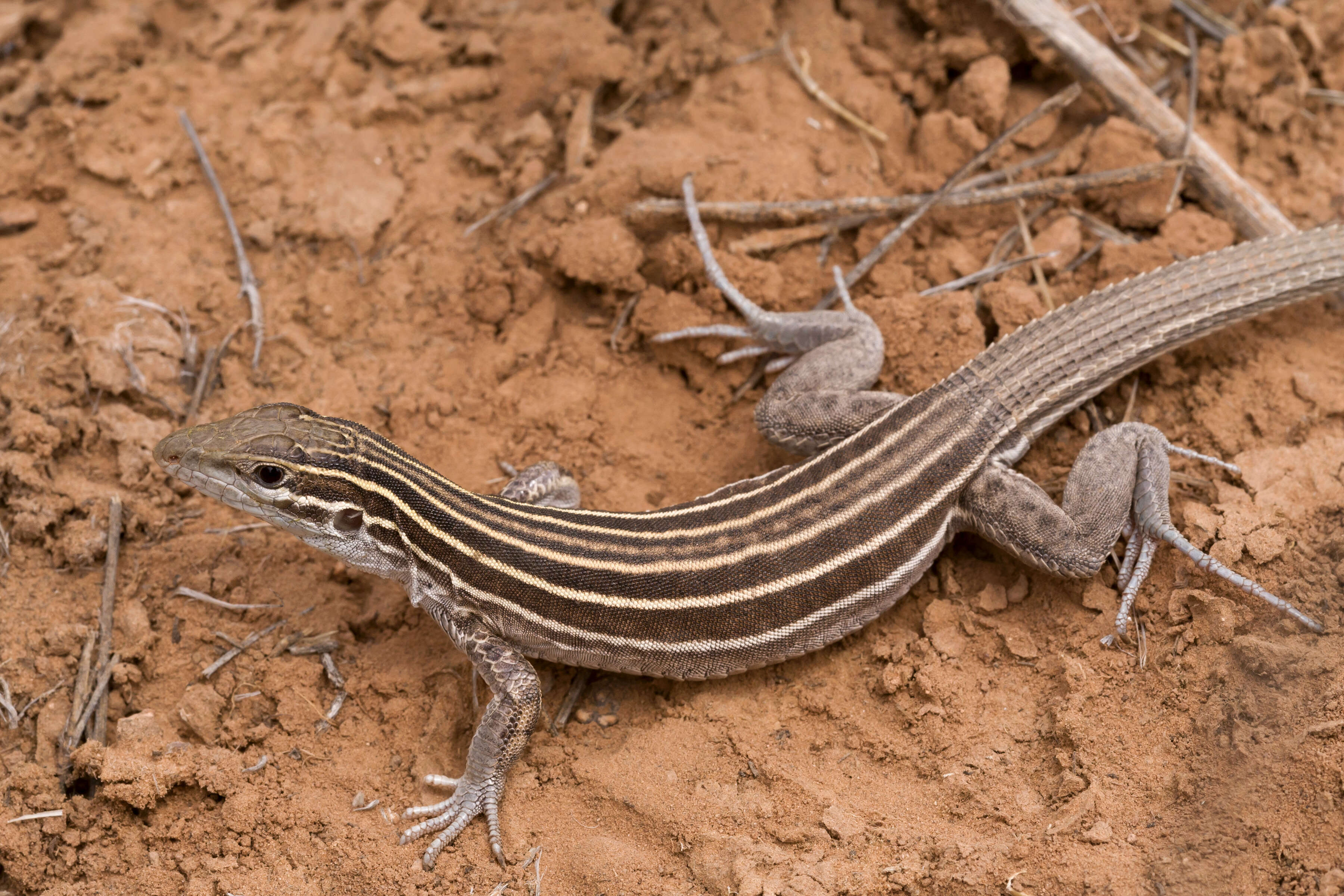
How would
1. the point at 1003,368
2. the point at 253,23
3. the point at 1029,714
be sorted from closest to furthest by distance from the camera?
1. the point at 1029,714
2. the point at 1003,368
3. the point at 253,23

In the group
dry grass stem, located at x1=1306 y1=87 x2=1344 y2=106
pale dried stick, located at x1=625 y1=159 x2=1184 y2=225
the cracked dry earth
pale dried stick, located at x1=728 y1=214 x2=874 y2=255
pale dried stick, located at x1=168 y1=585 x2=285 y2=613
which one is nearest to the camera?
the cracked dry earth

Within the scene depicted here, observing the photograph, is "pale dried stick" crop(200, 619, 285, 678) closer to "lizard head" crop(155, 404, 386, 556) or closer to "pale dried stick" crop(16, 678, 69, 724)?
"pale dried stick" crop(16, 678, 69, 724)

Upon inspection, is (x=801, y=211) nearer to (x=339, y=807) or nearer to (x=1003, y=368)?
(x=1003, y=368)

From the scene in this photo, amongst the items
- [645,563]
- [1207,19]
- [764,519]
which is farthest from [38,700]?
[1207,19]

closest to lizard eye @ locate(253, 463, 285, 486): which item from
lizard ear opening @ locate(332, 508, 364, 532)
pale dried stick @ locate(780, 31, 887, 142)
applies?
lizard ear opening @ locate(332, 508, 364, 532)

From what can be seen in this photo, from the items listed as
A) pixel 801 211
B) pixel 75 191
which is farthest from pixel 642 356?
pixel 75 191

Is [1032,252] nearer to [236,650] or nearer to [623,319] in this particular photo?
[623,319]
